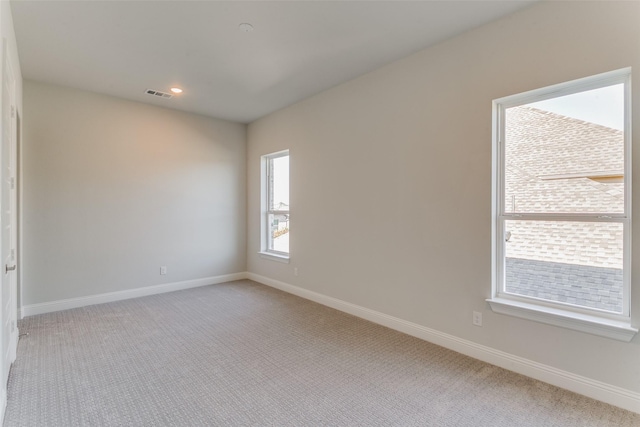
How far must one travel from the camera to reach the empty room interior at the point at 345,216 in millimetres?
2066

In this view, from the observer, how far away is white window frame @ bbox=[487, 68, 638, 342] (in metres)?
2.02

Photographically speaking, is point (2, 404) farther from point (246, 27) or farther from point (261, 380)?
point (246, 27)

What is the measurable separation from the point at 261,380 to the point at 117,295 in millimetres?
2999

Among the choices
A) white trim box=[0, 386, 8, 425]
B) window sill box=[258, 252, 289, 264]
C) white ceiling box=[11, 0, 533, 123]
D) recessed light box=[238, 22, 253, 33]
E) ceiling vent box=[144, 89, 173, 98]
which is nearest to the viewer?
white trim box=[0, 386, 8, 425]

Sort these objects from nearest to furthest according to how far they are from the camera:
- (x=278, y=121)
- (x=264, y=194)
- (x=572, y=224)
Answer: (x=572, y=224)
(x=278, y=121)
(x=264, y=194)

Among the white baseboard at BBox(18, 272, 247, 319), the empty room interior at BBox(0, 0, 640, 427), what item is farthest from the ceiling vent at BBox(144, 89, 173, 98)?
the white baseboard at BBox(18, 272, 247, 319)

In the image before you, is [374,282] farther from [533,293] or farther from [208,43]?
[208,43]

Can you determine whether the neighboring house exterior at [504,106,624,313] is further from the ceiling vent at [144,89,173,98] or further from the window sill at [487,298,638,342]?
the ceiling vent at [144,89,173,98]

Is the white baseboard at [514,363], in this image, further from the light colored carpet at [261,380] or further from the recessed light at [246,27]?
the recessed light at [246,27]

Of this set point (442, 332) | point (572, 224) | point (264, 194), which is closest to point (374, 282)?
point (442, 332)

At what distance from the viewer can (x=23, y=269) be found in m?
3.65

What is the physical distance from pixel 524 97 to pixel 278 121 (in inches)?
130

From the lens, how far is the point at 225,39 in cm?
280

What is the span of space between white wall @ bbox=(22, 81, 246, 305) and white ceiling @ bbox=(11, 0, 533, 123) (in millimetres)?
473
